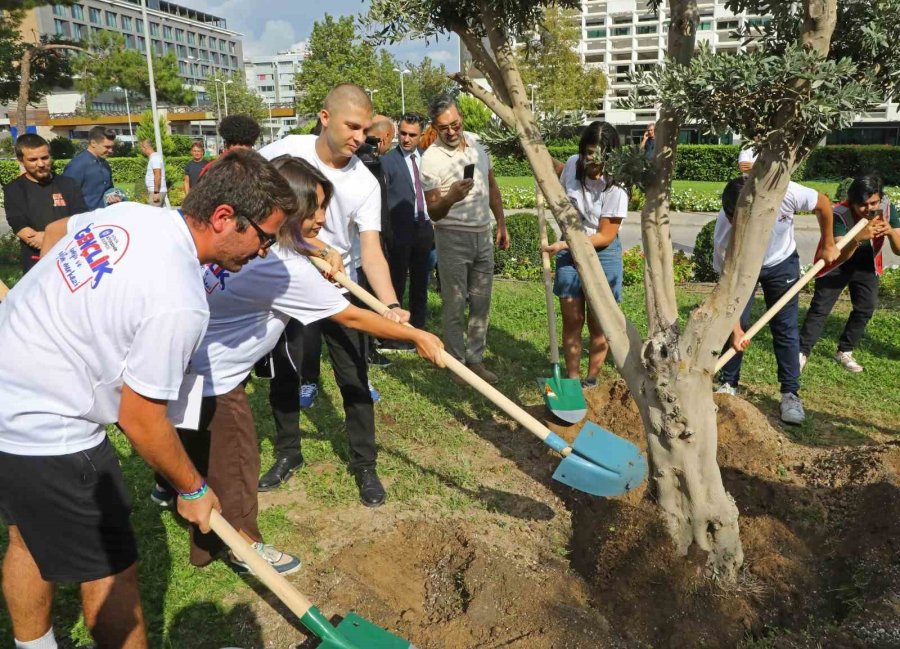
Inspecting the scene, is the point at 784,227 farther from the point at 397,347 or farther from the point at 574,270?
the point at 397,347

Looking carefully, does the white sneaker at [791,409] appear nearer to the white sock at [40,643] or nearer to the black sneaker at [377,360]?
the black sneaker at [377,360]

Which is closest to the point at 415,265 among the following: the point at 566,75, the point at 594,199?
the point at 594,199

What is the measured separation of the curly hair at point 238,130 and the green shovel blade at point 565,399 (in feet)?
10.0

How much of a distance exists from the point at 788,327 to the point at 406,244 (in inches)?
124

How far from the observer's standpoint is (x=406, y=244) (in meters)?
6.20

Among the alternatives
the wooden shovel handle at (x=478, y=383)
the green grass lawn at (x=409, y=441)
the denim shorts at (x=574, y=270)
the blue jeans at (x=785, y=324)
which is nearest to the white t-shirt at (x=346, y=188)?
the wooden shovel handle at (x=478, y=383)

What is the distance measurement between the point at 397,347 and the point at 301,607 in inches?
159

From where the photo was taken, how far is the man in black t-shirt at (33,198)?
5.70m

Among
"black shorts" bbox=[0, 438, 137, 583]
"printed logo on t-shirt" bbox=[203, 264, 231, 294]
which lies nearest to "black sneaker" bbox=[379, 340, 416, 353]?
"printed logo on t-shirt" bbox=[203, 264, 231, 294]

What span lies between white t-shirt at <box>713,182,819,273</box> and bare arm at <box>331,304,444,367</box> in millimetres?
2353

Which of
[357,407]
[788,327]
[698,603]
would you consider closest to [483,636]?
[698,603]

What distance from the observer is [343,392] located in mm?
3705

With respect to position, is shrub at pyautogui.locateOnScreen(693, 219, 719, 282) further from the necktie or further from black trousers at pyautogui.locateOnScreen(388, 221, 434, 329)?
the necktie

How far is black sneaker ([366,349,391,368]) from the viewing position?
574 centimetres
